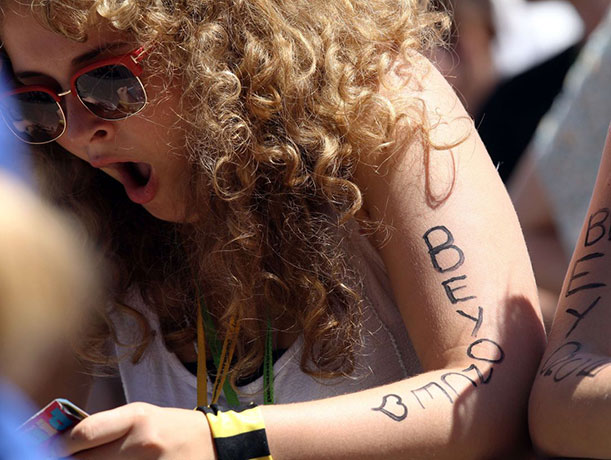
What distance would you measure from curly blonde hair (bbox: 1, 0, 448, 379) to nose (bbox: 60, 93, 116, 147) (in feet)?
0.46

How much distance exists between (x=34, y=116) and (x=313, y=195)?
0.56m

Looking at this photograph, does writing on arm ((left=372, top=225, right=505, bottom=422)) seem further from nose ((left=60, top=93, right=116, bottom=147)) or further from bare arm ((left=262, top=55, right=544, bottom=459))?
nose ((left=60, top=93, right=116, bottom=147))

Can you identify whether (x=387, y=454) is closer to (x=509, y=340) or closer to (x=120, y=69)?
(x=509, y=340)

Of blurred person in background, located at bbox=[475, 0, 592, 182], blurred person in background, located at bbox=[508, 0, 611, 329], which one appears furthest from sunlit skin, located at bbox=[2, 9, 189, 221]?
blurred person in background, located at bbox=[475, 0, 592, 182]

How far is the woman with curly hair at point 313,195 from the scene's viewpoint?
1.46 m

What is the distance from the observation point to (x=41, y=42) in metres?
1.65

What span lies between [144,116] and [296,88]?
28cm

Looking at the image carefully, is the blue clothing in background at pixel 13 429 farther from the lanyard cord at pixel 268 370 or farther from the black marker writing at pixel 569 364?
the black marker writing at pixel 569 364

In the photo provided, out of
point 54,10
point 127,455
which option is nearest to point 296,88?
point 54,10

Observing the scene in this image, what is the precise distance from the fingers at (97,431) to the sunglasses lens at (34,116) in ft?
2.22

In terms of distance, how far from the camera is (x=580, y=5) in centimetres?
314

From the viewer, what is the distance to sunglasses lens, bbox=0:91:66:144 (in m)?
1.72

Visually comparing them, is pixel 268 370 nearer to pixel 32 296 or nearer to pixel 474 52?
pixel 32 296

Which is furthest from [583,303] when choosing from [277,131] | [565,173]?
[565,173]
